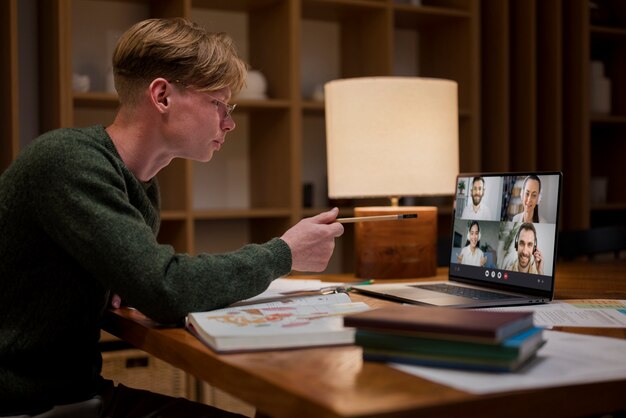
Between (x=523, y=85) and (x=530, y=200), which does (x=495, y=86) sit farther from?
(x=530, y=200)

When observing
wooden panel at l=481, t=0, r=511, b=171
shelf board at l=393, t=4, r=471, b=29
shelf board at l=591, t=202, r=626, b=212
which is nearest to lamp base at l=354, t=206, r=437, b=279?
shelf board at l=393, t=4, r=471, b=29

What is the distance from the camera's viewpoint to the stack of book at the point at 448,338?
2.89 ft

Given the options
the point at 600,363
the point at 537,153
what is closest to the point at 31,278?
the point at 600,363

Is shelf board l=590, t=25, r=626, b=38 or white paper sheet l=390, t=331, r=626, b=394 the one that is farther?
shelf board l=590, t=25, r=626, b=38

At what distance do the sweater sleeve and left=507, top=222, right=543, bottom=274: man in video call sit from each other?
58 centimetres

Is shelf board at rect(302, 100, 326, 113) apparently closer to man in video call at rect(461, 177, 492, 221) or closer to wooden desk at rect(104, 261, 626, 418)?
man in video call at rect(461, 177, 492, 221)

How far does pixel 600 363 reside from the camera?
95cm

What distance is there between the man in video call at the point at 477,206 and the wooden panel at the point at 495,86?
7.25ft

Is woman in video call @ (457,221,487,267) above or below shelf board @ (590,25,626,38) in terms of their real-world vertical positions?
below

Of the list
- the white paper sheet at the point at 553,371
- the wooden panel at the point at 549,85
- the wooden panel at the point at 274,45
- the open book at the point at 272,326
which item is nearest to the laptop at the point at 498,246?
the open book at the point at 272,326

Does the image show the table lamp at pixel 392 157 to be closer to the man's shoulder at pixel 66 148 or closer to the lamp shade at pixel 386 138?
the lamp shade at pixel 386 138

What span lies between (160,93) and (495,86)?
286cm

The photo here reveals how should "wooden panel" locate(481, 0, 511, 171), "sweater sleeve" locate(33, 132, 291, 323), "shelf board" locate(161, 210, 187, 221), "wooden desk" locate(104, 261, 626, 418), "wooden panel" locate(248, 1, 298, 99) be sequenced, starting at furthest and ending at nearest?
"wooden panel" locate(481, 0, 511, 171) → "wooden panel" locate(248, 1, 298, 99) → "shelf board" locate(161, 210, 187, 221) → "sweater sleeve" locate(33, 132, 291, 323) → "wooden desk" locate(104, 261, 626, 418)

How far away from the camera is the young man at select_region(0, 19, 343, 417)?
1208 millimetres
